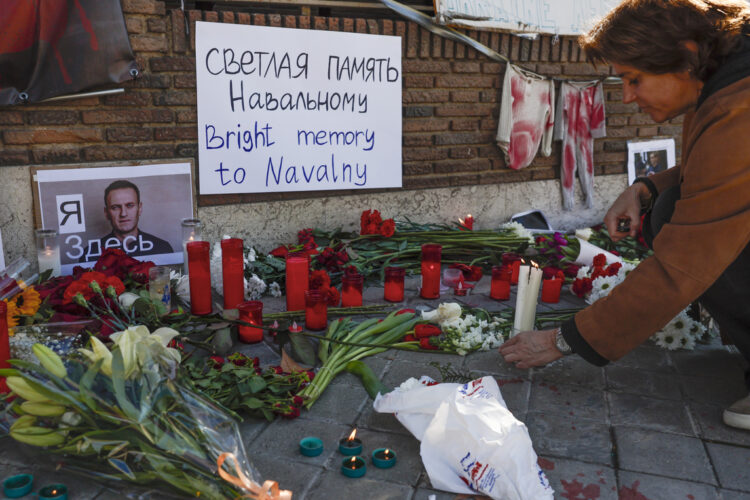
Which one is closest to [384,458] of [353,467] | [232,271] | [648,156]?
[353,467]

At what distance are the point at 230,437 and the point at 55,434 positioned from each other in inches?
17.0

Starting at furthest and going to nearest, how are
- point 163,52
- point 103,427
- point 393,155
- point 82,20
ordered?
point 393,155
point 163,52
point 82,20
point 103,427

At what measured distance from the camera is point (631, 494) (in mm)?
1779

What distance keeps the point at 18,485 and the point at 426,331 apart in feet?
5.25

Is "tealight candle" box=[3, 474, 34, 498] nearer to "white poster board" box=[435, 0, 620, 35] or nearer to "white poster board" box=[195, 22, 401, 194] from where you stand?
"white poster board" box=[195, 22, 401, 194]

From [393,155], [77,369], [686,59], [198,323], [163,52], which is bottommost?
[198,323]

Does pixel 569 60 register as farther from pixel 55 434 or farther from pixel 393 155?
pixel 55 434

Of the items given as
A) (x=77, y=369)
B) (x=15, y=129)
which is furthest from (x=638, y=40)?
(x=15, y=129)

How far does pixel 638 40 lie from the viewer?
6.61ft

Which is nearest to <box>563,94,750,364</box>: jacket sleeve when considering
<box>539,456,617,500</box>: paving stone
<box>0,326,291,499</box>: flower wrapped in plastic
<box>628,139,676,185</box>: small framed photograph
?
<box>539,456,617,500</box>: paving stone

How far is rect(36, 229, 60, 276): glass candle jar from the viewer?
3.27 m

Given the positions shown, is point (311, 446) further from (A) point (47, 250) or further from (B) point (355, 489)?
(A) point (47, 250)

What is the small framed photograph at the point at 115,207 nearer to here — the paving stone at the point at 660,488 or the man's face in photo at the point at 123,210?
the man's face in photo at the point at 123,210

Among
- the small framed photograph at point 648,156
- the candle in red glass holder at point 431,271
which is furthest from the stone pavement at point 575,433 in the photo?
the small framed photograph at point 648,156
